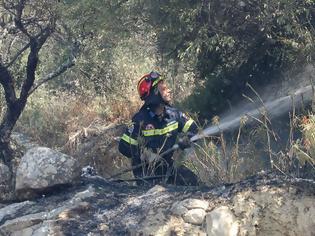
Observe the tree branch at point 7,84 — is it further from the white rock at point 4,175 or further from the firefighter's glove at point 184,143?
the firefighter's glove at point 184,143

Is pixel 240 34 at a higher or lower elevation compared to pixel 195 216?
higher

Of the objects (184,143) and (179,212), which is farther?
(184,143)

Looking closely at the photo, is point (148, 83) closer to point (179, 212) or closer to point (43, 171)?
point (43, 171)

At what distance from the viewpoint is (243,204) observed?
158 inches

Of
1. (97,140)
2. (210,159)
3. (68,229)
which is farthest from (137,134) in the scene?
(97,140)

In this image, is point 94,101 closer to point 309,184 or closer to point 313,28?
point 313,28

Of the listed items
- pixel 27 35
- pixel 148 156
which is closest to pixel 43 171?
pixel 148 156

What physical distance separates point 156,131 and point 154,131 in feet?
0.06

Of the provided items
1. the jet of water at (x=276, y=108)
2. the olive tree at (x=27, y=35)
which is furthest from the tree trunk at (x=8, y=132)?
→ the jet of water at (x=276, y=108)

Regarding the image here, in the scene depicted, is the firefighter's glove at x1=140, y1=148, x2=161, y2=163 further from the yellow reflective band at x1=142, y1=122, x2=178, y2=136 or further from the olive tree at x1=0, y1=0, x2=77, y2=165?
the olive tree at x1=0, y1=0, x2=77, y2=165

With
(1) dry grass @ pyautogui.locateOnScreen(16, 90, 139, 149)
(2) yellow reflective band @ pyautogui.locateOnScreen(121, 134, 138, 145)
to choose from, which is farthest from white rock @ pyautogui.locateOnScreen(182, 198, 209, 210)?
(1) dry grass @ pyautogui.locateOnScreen(16, 90, 139, 149)

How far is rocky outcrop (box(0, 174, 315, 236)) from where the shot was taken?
390cm

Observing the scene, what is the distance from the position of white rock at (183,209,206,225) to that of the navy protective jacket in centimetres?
154

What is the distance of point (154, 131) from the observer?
577cm
